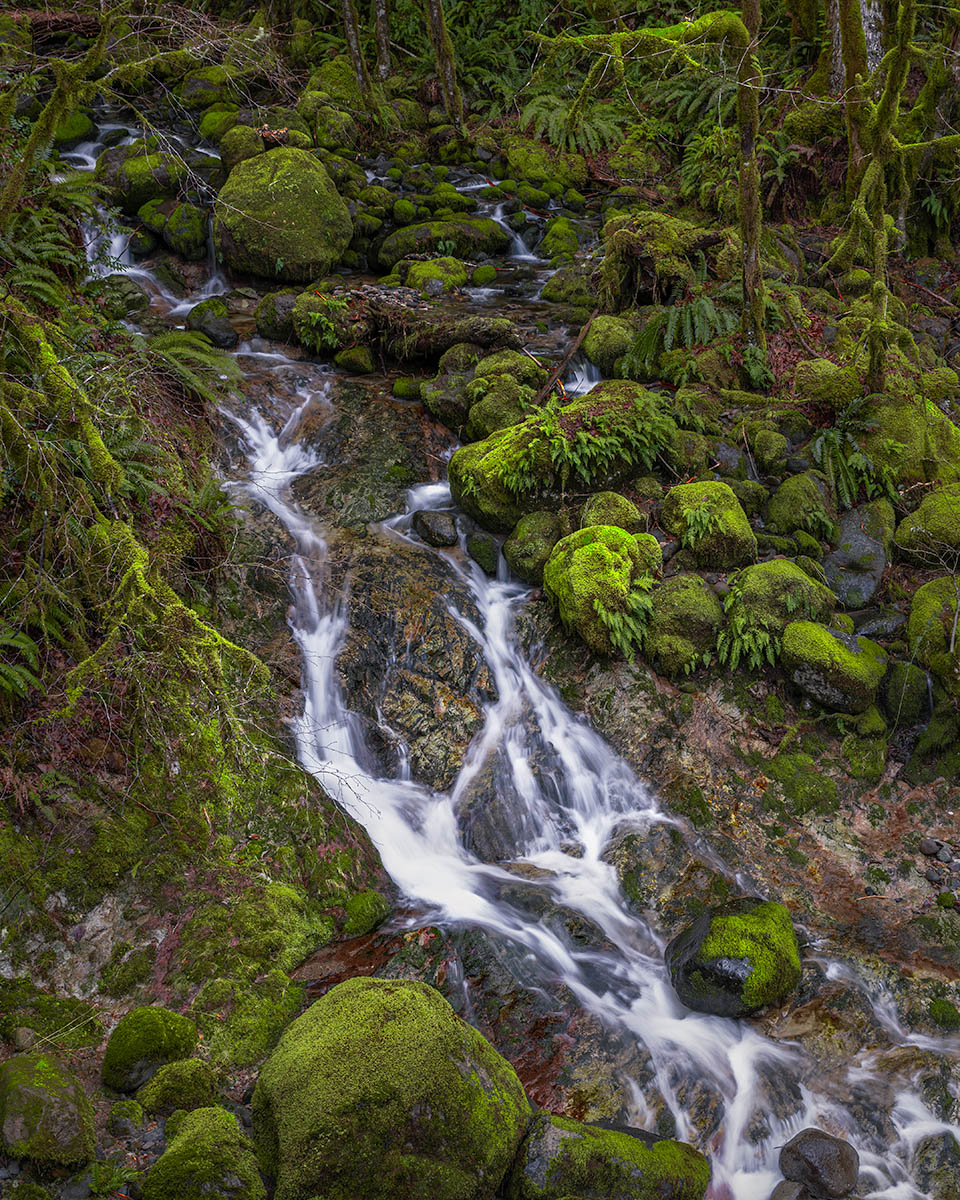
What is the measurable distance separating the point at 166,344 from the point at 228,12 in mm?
19725

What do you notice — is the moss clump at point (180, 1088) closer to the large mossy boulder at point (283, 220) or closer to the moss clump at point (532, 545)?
the moss clump at point (532, 545)

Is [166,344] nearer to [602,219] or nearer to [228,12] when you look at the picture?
[602,219]

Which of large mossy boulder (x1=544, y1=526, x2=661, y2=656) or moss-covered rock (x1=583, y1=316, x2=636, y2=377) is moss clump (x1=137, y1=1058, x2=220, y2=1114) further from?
moss-covered rock (x1=583, y1=316, x2=636, y2=377)

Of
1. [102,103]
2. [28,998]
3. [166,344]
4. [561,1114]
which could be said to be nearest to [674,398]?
[166,344]

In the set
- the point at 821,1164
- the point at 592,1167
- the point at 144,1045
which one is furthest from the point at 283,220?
the point at 821,1164

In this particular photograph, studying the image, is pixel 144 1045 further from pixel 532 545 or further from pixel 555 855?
pixel 532 545

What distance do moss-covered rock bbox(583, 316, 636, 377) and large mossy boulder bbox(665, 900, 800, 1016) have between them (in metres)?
7.60

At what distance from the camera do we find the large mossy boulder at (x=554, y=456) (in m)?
8.91

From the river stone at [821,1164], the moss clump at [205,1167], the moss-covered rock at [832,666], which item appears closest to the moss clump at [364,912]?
the moss clump at [205,1167]

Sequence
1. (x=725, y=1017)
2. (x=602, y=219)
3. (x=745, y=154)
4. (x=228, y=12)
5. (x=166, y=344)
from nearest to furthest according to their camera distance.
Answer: (x=725, y=1017) < (x=166, y=344) < (x=745, y=154) < (x=602, y=219) < (x=228, y=12)

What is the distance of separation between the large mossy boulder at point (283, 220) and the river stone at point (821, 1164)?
13.2 meters

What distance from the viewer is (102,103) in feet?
59.4

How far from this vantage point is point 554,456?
29.0 ft

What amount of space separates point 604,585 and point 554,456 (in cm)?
180
